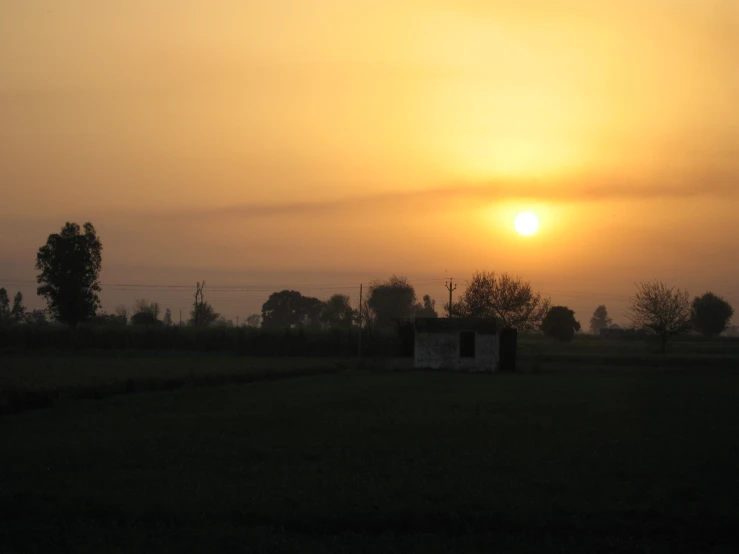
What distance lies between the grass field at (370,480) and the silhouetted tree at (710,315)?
149908mm

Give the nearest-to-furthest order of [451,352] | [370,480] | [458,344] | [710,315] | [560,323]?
[370,480] → [458,344] → [451,352] → [560,323] → [710,315]

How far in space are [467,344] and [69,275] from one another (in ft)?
172

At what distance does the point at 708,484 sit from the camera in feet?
47.7

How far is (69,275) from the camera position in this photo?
305 feet

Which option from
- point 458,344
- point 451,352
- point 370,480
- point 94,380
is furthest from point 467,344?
point 370,480

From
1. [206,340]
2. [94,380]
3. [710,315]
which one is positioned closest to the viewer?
[94,380]

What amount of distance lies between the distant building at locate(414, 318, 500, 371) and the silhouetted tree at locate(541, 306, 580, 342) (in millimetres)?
78308

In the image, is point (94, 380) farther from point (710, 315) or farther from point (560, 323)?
point (710, 315)

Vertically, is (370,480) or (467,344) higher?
(467,344)

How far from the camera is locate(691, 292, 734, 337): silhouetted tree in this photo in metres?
167

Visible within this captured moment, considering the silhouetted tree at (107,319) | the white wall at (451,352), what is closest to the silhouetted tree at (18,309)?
the silhouetted tree at (107,319)

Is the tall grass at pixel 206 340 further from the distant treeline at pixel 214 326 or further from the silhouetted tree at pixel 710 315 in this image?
the silhouetted tree at pixel 710 315

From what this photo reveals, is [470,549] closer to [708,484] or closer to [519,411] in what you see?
[708,484]

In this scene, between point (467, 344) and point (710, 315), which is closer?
point (467, 344)
